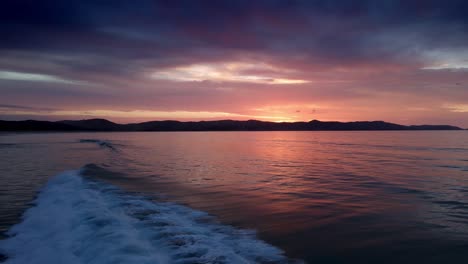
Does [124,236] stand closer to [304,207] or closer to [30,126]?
[304,207]

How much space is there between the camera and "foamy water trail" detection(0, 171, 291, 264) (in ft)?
22.1

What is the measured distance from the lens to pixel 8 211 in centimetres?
1031

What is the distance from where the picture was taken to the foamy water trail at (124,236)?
675cm

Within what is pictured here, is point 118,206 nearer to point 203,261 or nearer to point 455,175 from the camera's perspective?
point 203,261

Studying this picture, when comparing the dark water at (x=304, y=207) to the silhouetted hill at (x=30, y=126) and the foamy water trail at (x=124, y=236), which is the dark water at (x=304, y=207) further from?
the silhouetted hill at (x=30, y=126)

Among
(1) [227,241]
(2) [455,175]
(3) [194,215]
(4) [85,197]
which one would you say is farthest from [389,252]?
(2) [455,175]

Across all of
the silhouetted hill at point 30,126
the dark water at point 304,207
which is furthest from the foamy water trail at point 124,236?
the silhouetted hill at point 30,126

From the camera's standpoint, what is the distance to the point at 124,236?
7.84 m

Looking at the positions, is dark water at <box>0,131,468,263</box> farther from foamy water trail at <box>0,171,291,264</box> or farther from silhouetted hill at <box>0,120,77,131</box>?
silhouetted hill at <box>0,120,77,131</box>

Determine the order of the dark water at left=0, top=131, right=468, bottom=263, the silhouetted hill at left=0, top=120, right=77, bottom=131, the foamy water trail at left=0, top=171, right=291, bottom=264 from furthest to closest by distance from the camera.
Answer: the silhouetted hill at left=0, top=120, right=77, bottom=131 → the dark water at left=0, top=131, right=468, bottom=263 → the foamy water trail at left=0, top=171, right=291, bottom=264

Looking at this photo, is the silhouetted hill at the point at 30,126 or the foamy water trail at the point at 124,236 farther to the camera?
the silhouetted hill at the point at 30,126

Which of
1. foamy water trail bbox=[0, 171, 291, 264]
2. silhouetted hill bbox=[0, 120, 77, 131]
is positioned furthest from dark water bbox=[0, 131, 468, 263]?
silhouetted hill bbox=[0, 120, 77, 131]

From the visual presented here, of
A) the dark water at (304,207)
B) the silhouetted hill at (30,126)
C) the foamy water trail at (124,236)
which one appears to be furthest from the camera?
the silhouetted hill at (30,126)

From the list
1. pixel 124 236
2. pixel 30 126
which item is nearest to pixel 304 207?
pixel 124 236
